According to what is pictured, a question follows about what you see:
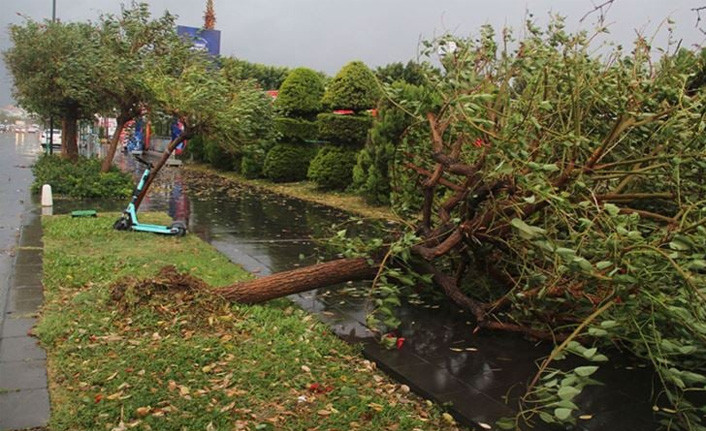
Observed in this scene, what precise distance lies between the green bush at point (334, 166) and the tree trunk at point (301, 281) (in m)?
10.3

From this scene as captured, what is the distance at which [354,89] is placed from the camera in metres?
Answer: 15.4

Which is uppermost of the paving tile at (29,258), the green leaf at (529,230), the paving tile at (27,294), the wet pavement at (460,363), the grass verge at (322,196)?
the green leaf at (529,230)

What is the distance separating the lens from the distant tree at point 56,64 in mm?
11891

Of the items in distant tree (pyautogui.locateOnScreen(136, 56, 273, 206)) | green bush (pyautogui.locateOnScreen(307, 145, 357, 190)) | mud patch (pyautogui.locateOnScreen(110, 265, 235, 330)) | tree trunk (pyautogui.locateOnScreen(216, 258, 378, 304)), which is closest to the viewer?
mud patch (pyautogui.locateOnScreen(110, 265, 235, 330))

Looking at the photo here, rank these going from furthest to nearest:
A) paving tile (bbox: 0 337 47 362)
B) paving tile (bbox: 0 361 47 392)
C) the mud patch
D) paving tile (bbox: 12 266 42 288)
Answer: paving tile (bbox: 12 266 42 288), the mud patch, paving tile (bbox: 0 337 47 362), paving tile (bbox: 0 361 47 392)

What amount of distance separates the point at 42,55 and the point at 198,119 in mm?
6453

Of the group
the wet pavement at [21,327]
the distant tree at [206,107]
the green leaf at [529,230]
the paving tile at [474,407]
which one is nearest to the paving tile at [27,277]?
the wet pavement at [21,327]

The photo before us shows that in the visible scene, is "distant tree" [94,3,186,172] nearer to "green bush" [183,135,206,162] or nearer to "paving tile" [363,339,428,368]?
"paving tile" [363,339,428,368]

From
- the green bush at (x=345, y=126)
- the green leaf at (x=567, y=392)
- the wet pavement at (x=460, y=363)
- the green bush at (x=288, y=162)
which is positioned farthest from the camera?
the green bush at (x=288, y=162)

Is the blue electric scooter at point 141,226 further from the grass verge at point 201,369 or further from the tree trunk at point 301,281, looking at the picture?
the tree trunk at point 301,281

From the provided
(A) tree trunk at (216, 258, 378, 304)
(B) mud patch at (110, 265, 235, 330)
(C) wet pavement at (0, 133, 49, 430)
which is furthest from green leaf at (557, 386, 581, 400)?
(B) mud patch at (110, 265, 235, 330)

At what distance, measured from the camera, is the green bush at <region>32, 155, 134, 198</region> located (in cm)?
1266

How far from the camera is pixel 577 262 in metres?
2.93

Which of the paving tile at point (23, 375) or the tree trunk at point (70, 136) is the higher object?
the tree trunk at point (70, 136)
